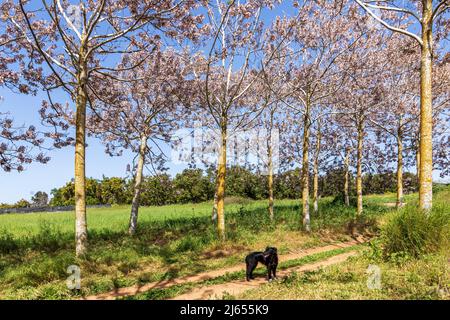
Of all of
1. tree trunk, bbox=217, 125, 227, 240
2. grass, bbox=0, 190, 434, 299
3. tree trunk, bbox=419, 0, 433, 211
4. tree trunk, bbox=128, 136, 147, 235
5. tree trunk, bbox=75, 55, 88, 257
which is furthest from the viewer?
tree trunk, bbox=128, 136, 147, 235

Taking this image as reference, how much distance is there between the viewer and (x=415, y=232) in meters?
7.83

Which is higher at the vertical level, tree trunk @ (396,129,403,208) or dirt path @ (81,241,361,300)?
tree trunk @ (396,129,403,208)

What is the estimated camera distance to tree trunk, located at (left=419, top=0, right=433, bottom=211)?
8617 mm

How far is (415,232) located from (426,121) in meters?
3.08

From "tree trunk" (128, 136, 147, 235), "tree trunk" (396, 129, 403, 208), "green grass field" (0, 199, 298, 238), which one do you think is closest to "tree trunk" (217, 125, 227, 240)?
"green grass field" (0, 199, 298, 238)

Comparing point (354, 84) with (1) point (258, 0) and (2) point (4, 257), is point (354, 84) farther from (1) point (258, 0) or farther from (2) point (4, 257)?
(2) point (4, 257)

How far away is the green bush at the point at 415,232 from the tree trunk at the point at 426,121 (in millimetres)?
448

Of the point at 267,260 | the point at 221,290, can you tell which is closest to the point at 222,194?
the point at 267,260

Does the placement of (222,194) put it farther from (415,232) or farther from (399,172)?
(399,172)

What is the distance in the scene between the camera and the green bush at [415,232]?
7.64 meters

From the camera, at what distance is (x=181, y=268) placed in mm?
9508

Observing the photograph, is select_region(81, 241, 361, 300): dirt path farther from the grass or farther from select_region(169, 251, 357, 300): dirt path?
select_region(169, 251, 357, 300): dirt path

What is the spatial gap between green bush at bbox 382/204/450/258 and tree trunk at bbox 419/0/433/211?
17.6 inches
